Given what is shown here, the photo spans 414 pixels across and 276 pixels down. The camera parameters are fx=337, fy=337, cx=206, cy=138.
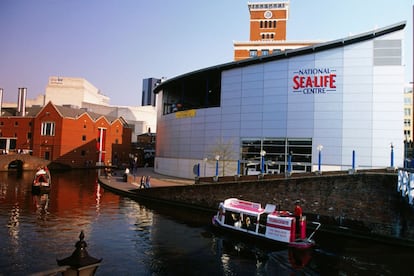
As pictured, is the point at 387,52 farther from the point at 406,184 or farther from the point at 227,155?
the point at 227,155

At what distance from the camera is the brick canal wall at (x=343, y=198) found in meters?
22.1

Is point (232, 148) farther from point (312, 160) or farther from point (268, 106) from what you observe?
point (312, 160)

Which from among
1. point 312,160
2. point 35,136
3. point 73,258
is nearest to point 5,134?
point 35,136

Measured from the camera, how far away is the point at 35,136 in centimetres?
7531

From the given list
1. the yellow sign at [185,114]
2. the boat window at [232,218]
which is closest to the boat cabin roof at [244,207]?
the boat window at [232,218]

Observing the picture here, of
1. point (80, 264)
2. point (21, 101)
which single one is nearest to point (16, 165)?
point (21, 101)

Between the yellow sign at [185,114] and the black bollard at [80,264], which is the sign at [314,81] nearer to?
the yellow sign at [185,114]

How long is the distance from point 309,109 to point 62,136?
55.9m

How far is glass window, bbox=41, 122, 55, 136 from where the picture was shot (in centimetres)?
7400

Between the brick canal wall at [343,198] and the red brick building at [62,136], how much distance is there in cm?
5400

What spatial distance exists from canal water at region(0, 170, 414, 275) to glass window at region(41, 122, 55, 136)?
158 feet

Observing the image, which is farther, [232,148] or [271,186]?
[232,148]

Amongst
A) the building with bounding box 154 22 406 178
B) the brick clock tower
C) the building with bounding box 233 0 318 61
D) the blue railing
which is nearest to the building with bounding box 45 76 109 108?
the building with bounding box 233 0 318 61

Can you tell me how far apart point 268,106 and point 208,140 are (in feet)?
31.7
